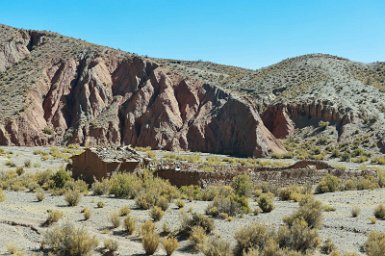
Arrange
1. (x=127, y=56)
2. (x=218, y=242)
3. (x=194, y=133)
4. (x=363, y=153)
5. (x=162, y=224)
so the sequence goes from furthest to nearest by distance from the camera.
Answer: (x=127, y=56), (x=194, y=133), (x=363, y=153), (x=162, y=224), (x=218, y=242)

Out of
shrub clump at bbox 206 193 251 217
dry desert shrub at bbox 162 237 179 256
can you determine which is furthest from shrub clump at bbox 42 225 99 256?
shrub clump at bbox 206 193 251 217

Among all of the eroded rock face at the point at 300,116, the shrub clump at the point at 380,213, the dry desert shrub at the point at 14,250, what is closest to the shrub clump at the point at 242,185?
the shrub clump at the point at 380,213

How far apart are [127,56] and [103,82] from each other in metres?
6.24

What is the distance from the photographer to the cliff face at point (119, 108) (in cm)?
5862

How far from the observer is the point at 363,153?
5288cm

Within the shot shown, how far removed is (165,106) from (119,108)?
574cm

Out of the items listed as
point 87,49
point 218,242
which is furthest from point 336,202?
point 87,49

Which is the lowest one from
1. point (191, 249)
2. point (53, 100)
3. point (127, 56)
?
point (191, 249)

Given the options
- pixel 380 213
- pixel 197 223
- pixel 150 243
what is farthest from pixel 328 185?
pixel 150 243

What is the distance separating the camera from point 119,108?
6394 cm

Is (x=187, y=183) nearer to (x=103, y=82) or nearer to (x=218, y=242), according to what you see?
(x=218, y=242)

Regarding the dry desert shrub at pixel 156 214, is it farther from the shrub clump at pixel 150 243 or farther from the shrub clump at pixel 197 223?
the shrub clump at pixel 150 243

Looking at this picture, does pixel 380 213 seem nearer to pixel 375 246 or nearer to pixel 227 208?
pixel 227 208

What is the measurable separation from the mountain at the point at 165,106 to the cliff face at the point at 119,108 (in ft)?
0.41
